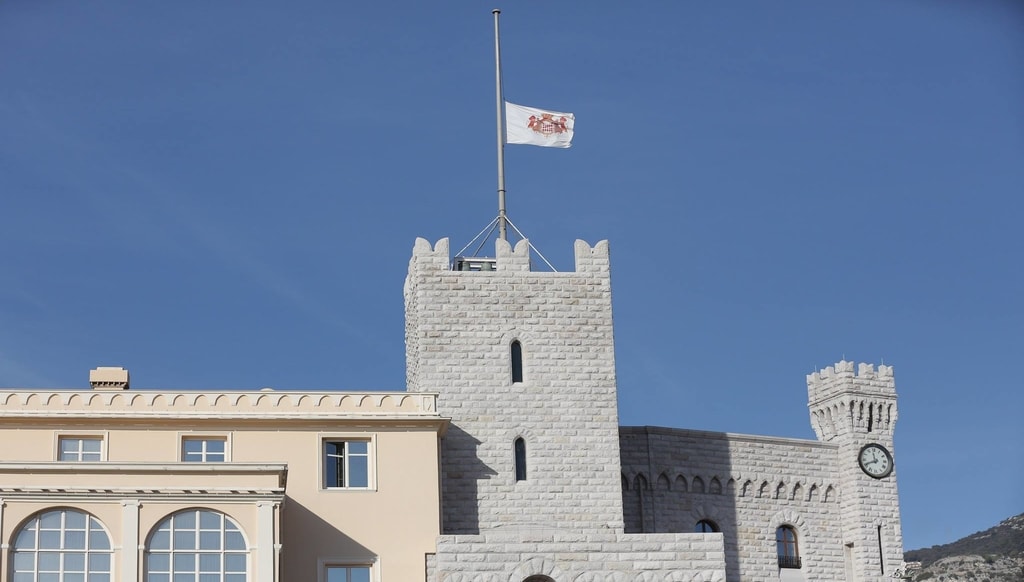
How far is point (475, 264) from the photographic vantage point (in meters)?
52.8

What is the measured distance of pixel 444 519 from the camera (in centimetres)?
4925

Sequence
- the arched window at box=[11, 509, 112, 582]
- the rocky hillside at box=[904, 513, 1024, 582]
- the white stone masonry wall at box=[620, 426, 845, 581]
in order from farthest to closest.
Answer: the rocky hillside at box=[904, 513, 1024, 582] < the white stone masonry wall at box=[620, 426, 845, 581] < the arched window at box=[11, 509, 112, 582]

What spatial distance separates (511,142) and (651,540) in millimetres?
13419

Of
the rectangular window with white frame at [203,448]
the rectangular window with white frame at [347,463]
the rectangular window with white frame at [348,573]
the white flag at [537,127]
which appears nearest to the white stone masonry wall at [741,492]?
the white flag at [537,127]

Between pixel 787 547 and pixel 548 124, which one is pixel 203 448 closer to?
pixel 548 124

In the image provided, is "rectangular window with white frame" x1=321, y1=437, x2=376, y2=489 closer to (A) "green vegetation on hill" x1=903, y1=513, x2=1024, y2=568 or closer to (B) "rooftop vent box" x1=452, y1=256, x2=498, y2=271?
(B) "rooftop vent box" x1=452, y1=256, x2=498, y2=271

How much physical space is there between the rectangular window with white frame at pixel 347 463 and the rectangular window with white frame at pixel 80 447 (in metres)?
5.80

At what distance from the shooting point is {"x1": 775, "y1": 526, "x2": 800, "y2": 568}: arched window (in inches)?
2233

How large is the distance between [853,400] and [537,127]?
13.8 metres

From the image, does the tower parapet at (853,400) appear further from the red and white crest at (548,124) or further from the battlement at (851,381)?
the red and white crest at (548,124)

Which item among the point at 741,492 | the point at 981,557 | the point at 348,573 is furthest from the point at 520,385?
the point at 981,557

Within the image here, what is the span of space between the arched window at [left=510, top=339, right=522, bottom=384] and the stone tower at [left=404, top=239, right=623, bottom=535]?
0.09 ft

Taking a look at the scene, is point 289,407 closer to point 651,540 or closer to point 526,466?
point 526,466

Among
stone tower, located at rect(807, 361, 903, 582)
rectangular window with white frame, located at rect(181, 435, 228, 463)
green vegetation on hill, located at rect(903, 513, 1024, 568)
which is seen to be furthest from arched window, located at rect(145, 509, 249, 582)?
green vegetation on hill, located at rect(903, 513, 1024, 568)
